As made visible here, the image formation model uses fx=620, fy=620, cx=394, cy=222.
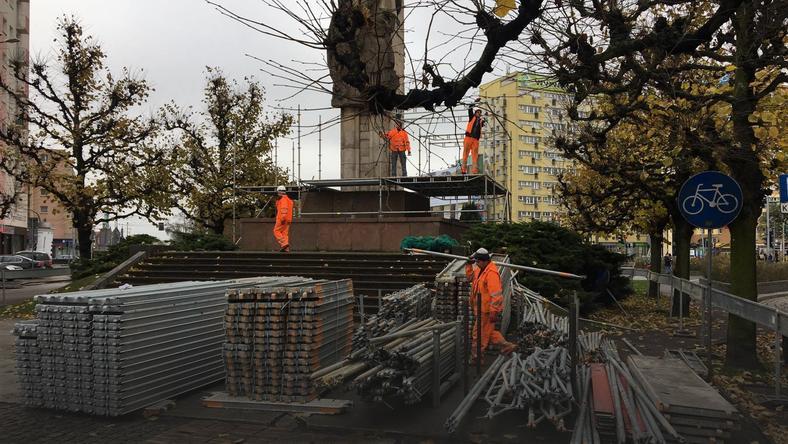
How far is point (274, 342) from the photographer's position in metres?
6.98

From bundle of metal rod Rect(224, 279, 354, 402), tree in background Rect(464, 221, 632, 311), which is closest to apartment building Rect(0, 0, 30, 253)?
tree in background Rect(464, 221, 632, 311)

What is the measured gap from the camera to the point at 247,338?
7082 millimetres

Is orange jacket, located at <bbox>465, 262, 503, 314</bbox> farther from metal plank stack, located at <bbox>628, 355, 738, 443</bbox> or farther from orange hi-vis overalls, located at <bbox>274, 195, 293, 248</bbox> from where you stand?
orange hi-vis overalls, located at <bbox>274, 195, 293, 248</bbox>

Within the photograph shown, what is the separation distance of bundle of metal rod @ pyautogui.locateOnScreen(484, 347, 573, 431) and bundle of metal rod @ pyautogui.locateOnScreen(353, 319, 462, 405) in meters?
0.72

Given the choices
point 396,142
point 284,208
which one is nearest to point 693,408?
point 396,142

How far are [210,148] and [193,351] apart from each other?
25444 millimetres

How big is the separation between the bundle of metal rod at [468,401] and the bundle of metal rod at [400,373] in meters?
0.49

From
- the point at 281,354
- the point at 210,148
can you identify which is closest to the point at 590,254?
the point at 281,354

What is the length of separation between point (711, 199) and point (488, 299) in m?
3.42

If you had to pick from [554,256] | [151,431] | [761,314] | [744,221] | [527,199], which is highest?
[527,199]

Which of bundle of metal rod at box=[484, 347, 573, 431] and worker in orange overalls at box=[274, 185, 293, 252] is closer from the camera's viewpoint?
bundle of metal rod at box=[484, 347, 573, 431]

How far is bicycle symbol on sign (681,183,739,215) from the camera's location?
842 cm

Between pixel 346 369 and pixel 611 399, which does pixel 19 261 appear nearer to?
pixel 346 369

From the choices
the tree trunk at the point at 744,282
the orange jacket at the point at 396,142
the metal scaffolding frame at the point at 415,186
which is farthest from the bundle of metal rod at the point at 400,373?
the metal scaffolding frame at the point at 415,186
